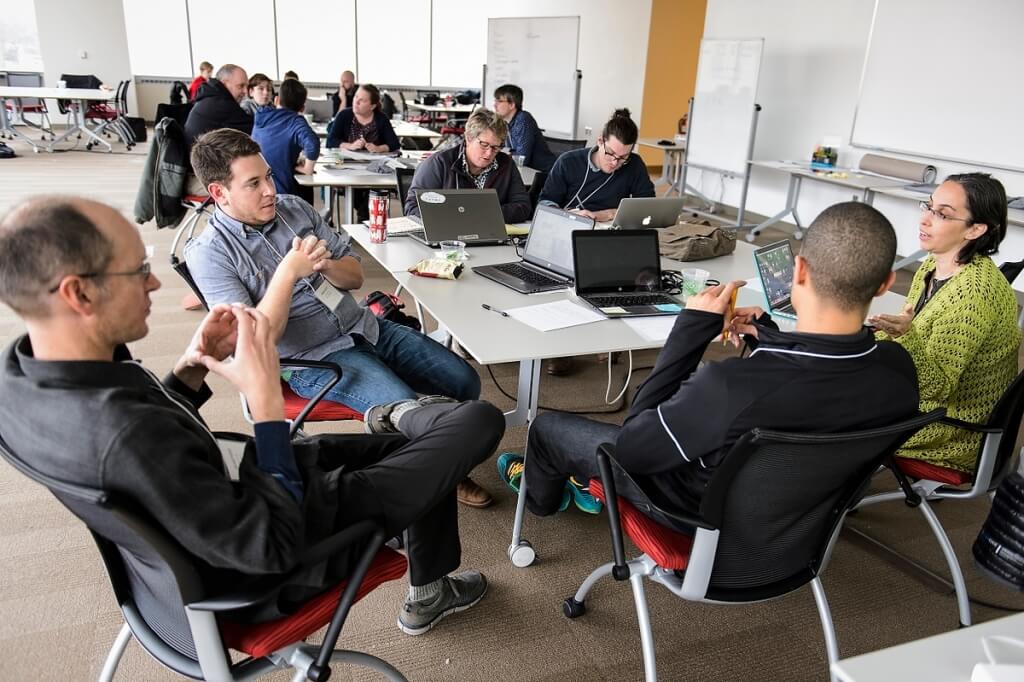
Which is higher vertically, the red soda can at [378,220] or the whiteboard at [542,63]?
the whiteboard at [542,63]

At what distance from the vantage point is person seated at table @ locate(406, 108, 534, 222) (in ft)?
11.1

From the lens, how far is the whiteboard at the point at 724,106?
22.1 ft

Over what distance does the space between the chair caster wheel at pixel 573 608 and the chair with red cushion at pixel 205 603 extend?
784 millimetres

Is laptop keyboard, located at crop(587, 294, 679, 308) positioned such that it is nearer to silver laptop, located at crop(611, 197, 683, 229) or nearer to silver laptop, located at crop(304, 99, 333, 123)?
silver laptop, located at crop(611, 197, 683, 229)

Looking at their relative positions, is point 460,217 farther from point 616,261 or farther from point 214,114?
point 214,114

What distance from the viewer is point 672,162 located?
8.81 m

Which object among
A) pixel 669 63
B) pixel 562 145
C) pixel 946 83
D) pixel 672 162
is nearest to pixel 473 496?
pixel 562 145

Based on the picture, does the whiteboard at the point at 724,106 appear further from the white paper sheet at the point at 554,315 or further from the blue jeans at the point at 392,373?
the blue jeans at the point at 392,373

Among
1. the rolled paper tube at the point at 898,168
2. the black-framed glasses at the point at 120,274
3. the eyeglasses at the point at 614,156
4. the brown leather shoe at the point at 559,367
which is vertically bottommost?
the brown leather shoe at the point at 559,367

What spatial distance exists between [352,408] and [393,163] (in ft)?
10.7

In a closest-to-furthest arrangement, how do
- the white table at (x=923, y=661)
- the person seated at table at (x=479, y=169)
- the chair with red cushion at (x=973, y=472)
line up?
the white table at (x=923, y=661), the chair with red cushion at (x=973, y=472), the person seated at table at (x=479, y=169)

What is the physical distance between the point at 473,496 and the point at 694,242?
4.72 feet

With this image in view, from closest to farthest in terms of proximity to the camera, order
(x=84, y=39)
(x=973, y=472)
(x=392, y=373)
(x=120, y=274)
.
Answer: (x=120, y=274)
(x=973, y=472)
(x=392, y=373)
(x=84, y=39)

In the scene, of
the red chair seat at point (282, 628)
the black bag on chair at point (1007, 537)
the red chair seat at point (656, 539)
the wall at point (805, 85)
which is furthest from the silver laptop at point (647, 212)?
the wall at point (805, 85)
